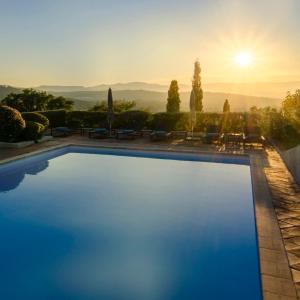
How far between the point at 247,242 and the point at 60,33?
17711mm

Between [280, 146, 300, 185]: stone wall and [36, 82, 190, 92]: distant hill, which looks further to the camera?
[36, 82, 190, 92]: distant hill

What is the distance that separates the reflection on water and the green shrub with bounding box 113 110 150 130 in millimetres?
6691

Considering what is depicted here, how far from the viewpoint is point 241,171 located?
998 centimetres

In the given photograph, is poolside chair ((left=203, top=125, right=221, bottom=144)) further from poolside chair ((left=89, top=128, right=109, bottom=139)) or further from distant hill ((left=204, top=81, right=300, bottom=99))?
distant hill ((left=204, top=81, right=300, bottom=99))

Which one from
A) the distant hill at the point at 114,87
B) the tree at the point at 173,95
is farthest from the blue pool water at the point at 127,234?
the distant hill at the point at 114,87

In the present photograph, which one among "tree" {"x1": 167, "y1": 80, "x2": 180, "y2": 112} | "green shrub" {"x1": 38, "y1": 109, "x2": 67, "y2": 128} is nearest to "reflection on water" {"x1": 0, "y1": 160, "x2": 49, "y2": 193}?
"green shrub" {"x1": 38, "y1": 109, "x2": 67, "y2": 128}

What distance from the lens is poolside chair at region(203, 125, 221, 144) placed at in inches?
534

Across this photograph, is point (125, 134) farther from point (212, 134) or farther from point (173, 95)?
point (173, 95)

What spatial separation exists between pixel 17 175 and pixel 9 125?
13.1 feet

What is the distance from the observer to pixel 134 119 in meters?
16.9

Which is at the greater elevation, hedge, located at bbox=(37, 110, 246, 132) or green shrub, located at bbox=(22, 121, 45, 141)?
hedge, located at bbox=(37, 110, 246, 132)

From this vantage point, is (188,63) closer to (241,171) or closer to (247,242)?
(241,171)

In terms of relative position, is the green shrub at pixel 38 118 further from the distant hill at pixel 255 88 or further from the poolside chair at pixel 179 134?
the distant hill at pixel 255 88

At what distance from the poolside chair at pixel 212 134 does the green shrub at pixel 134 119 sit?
4.13 m
